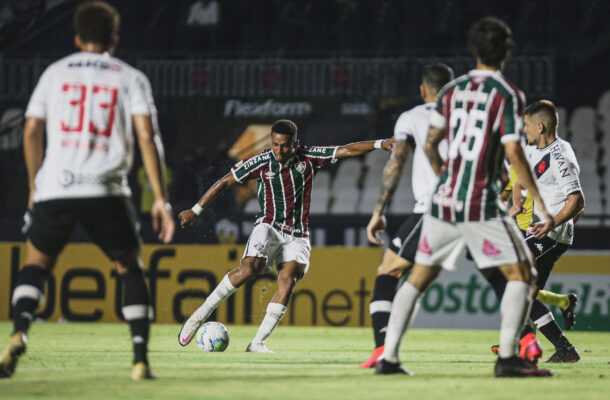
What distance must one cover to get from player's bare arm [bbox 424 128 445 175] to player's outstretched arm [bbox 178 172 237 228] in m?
Result: 3.16

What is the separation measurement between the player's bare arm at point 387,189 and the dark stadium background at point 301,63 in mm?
11617

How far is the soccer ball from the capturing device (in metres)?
9.02

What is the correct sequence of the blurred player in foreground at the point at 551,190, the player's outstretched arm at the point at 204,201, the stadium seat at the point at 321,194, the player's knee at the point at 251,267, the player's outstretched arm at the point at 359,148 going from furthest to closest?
the stadium seat at the point at 321,194 → the player's knee at the point at 251,267 → the player's outstretched arm at the point at 204,201 → the player's outstretched arm at the point at 359,148 → the blurred player in foreground at the point at 551,190

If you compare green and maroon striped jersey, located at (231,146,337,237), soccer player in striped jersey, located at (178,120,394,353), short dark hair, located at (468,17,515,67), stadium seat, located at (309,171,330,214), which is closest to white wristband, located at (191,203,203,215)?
soccer player in striped jersey, located at (178,120,394,353)

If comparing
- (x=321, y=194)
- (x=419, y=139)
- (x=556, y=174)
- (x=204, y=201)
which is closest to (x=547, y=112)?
(x=556, y=174)

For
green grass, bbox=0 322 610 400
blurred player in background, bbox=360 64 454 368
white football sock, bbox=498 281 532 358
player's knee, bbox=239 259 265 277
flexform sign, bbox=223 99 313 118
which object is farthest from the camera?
flexform sign, bbox=223 99 313 118

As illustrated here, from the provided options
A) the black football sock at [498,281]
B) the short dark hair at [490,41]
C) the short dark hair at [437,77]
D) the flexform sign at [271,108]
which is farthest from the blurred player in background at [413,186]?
the flexform sign at [271,108]

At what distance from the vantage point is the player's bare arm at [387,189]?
6.38 meters

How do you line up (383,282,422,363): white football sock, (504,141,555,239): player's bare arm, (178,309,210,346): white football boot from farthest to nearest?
1. (178,309,210,346): white football boot
2. (383,282,422,363): white football sock
3. (504,141,555,239): player's bare arm

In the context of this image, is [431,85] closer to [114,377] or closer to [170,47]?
[114,377]

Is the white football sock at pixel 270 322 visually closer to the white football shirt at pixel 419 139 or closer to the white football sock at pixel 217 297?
the white football sock at pixel 217 297

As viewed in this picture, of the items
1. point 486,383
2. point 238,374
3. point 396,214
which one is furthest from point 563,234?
point 396,214

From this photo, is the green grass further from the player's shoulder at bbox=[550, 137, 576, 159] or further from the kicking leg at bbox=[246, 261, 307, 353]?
the player's shoulder at bbox=[550, 137, 576, 159]

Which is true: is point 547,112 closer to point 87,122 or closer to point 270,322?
point 270,322
